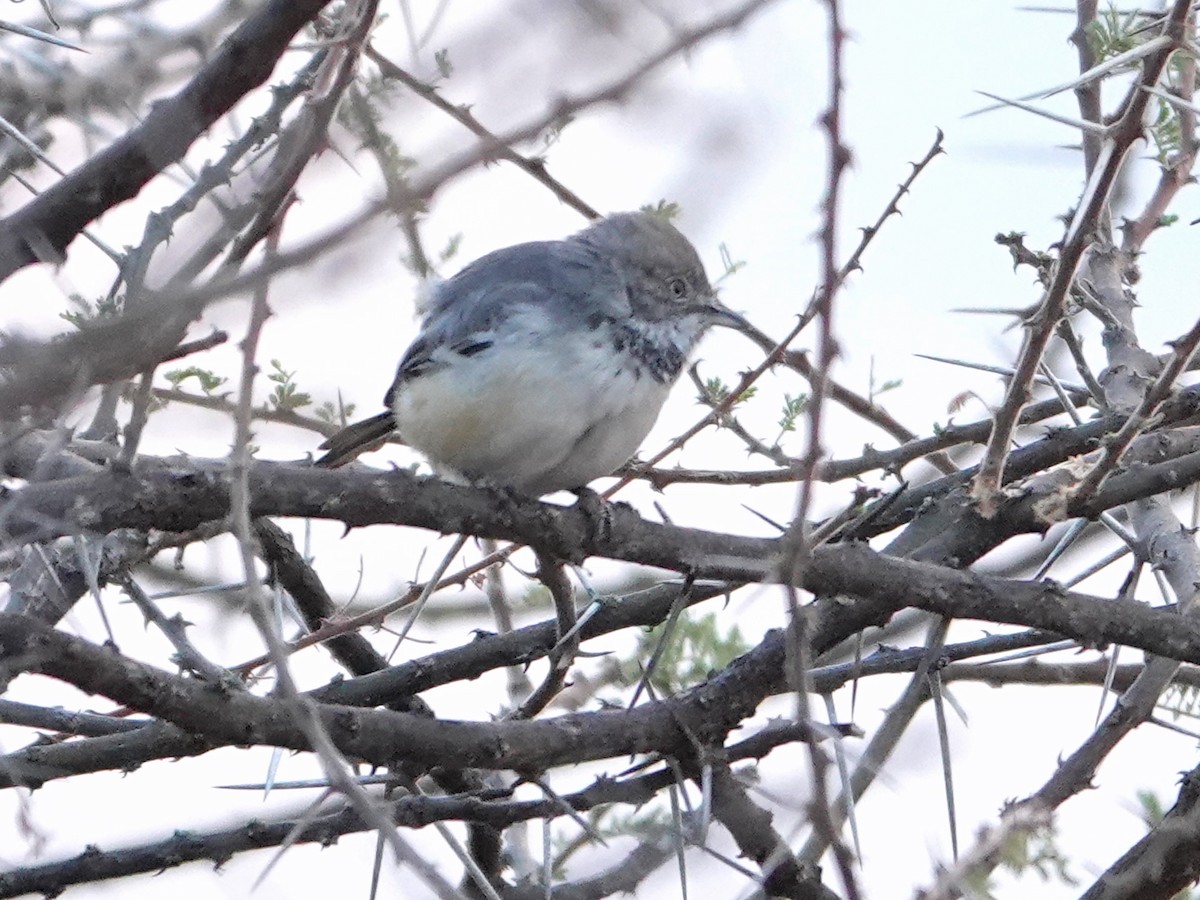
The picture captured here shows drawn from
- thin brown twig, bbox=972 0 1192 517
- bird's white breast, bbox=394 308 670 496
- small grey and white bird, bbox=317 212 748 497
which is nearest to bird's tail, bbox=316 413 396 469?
small grey and white bird, bbox=317 212 748 497

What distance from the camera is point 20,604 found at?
170 inches

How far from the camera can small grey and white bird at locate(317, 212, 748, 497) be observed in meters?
5.21

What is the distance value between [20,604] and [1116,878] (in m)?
2.90

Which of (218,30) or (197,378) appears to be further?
(197,378)

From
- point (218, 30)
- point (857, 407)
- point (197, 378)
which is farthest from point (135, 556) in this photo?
point (857, 407)

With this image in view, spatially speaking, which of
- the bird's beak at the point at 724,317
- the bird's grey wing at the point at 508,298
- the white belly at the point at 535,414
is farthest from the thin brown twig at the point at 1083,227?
the bird's beak at the point at 724,317

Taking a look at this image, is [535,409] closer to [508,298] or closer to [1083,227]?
[508,298]

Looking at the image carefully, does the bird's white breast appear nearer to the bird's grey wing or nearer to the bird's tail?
the bird's grey wing

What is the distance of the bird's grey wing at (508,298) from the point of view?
556 cm

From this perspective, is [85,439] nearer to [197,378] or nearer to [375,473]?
[375,473]

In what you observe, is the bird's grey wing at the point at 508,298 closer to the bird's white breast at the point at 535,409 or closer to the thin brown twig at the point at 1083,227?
the bird's white breast at the point at 535,409

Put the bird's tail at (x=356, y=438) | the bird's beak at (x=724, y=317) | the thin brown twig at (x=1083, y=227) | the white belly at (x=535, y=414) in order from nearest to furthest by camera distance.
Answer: the thin brown twig at (x=1083, y=227)
the white belly at (x=535, y=414)
the bird's tail at (x=356, y=438)
the bird's beak at (x=724, y=317)

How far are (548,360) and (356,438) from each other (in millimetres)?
939

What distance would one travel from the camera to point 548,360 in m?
5.27
